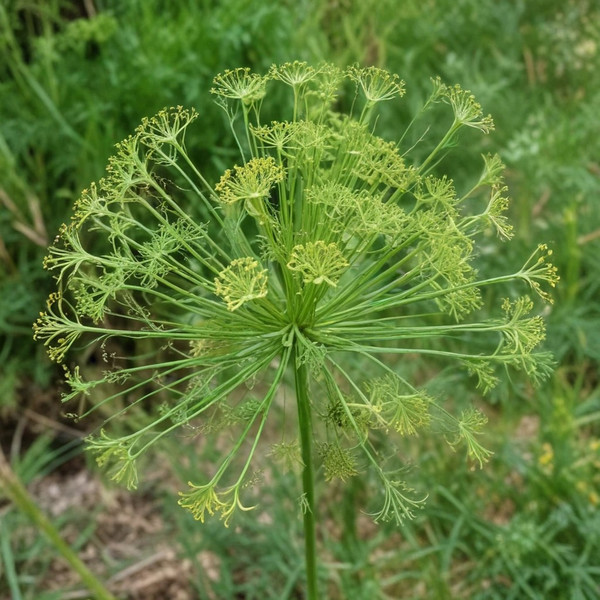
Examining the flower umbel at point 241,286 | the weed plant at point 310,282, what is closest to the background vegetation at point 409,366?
the weed plant at point 310,282

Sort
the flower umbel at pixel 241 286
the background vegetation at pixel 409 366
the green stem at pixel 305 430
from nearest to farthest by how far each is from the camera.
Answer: the flower umbel at pixel 241 286 → the green stem at pixel 305 430 → the background vegetation at pixel 409 366

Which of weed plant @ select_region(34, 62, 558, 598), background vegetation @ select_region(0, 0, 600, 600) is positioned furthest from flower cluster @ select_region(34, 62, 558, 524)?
background vegetation @ select_region(0, 0, 600, 600)

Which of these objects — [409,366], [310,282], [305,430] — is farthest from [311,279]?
[409,366]

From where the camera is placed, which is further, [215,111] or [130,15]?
[130,15]

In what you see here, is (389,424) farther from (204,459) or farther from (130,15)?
(130,15)

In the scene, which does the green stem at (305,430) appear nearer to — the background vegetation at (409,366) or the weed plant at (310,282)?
the weed plant at (310,282)

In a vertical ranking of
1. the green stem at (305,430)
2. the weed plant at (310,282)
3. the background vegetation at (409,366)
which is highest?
the weed plant at (310,282)

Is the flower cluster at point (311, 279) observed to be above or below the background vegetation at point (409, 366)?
above

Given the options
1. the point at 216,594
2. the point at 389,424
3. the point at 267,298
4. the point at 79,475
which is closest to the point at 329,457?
the point at 389,424
